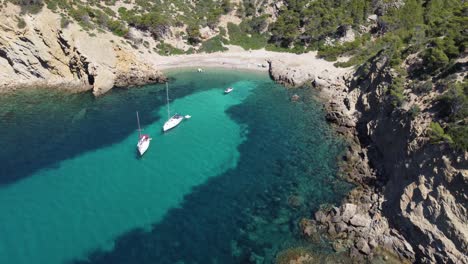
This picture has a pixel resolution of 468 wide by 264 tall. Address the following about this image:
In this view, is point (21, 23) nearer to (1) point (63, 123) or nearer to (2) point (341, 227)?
(1) point (63, 123)

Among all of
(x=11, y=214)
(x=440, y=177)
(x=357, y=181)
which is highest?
(x=440, y=177)

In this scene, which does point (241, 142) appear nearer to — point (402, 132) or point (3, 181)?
point (402, 132)

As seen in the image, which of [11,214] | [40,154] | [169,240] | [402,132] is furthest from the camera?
[40,154]

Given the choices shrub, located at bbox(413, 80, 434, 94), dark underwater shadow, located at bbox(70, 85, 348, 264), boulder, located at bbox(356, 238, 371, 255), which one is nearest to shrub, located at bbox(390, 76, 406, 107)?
shrub, located at bbox(413, 80, 434, 94)

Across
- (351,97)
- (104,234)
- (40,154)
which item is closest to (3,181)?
(40,154)

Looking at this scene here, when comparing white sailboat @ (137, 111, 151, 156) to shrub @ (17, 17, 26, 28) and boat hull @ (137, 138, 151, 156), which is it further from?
shrub @ (17, 17, 26, 28)

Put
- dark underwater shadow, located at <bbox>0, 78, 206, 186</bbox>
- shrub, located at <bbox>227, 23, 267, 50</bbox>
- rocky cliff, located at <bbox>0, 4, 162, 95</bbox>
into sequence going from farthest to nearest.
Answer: shrub, located at <bbox>227, 23, 267, 50</bbox>
rocky cliff, located at <bbox>0, 4, 162, 95</bbox>
dark underwater shadow, located at <bbox>0, 78, 206, 186</bbox>

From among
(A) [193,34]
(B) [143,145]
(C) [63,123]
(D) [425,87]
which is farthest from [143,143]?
(A) [193,34]
